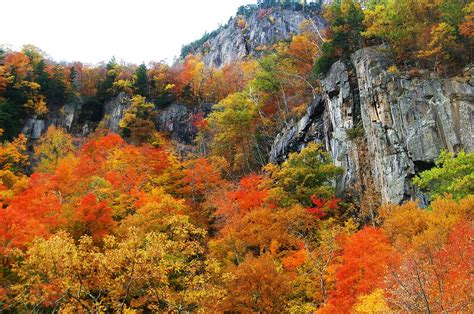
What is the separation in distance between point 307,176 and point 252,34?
68860mm

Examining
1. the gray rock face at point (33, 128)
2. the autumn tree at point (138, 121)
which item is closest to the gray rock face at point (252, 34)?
the autumn tree at point (138, 121)

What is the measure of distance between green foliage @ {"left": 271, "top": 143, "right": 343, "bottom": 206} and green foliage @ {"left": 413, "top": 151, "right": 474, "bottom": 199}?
271 inches

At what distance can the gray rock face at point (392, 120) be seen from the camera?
89.6ft

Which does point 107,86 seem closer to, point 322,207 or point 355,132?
point 355,132

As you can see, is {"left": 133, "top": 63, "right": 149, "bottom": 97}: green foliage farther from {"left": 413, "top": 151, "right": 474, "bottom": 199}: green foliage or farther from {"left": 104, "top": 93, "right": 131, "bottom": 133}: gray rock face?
{"left": 413, "top": 151, "right": 474, "bottom": 199}: green foliage

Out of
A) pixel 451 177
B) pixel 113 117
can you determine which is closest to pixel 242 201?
pixel 451 177

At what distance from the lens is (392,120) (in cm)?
3009

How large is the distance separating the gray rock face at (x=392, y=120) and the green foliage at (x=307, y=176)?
1.84m

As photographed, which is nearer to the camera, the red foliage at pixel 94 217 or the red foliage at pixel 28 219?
the red foliage at pixel 28 219

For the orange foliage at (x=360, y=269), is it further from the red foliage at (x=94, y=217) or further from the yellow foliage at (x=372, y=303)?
the red foliage at (x=94, y=217)

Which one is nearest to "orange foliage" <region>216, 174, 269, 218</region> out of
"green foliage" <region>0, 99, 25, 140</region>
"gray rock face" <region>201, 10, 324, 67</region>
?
"green foliage" <region>0, 99, 25, 140</region>

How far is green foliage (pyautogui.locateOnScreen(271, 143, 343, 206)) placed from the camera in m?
30.3

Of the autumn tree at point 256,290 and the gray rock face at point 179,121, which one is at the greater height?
the gray rock face at point 179,121

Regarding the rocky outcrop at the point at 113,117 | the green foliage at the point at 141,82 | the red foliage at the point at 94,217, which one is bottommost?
the red foliage at the point at 94,217
